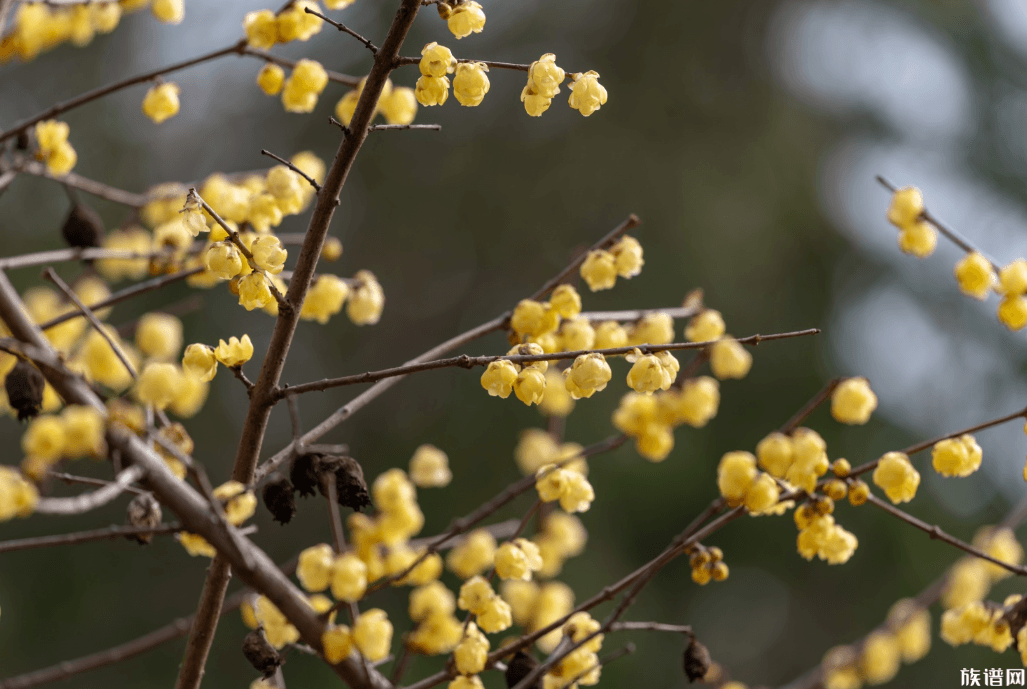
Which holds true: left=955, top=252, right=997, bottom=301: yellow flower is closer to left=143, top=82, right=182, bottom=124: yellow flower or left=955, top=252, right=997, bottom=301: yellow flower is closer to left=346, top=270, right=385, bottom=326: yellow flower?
left=346, top=270, right=385, bottom=326: yellow flower

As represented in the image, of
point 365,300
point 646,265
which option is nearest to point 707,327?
point 365,300

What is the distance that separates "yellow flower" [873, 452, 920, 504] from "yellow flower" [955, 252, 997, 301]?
0.18m

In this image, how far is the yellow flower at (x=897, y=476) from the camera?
0.56 meters

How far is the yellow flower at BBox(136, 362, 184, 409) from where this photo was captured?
0.40m

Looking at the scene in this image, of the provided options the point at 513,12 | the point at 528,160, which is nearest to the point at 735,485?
the point at 528,160

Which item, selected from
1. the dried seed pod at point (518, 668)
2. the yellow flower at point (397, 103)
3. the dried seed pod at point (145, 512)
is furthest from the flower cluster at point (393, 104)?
the dried seed pod at point (518, 668)

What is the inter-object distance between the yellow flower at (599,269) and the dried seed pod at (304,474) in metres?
0.26

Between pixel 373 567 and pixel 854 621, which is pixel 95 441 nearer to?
pixel 373 567

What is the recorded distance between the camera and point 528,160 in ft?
7.84

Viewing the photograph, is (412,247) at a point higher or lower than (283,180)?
lower

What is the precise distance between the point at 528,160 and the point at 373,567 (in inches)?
76.2

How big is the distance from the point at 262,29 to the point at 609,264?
0.33 m

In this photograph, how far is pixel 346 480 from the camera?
0.48m

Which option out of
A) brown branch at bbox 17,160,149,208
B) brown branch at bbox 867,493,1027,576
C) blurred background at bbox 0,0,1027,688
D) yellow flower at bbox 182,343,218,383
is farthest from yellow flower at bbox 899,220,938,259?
blurred background at bbox 0,0,1027,688
